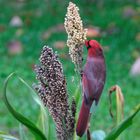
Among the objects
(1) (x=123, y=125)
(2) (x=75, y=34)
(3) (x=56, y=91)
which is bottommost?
(1) (x=123, y=125)

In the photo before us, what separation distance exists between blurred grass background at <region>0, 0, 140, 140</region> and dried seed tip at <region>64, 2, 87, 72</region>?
2.90 m

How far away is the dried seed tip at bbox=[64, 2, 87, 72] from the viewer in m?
1.70

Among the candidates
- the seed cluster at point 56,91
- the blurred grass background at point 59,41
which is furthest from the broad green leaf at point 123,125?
the blurred grass background at point 59,41

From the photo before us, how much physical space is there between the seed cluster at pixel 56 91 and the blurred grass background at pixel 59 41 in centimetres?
285

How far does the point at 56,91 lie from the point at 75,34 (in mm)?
150

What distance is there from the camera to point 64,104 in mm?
1737

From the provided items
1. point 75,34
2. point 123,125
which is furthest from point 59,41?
point 75,34

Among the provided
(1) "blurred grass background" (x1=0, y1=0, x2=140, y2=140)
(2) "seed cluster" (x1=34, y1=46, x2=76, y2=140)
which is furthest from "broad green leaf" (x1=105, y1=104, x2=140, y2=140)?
(1) "blurred grass background" (x1=0, y1=0, x2=140, y2=140)

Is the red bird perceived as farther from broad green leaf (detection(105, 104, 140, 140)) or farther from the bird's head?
broad green leaf (detection(105, 104, 140, 140))

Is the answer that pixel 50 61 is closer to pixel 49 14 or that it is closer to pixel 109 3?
pixel 49 14

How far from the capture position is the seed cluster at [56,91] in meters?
1.71

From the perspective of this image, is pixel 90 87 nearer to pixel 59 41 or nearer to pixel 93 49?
pixel 93 49

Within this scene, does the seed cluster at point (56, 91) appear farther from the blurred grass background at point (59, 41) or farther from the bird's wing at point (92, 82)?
the blurred grass background at point (59, 41)

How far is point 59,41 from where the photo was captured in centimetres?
770
